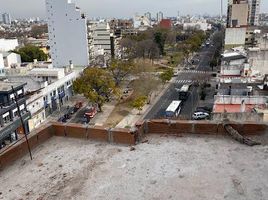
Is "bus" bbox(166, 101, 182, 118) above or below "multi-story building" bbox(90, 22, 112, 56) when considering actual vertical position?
below

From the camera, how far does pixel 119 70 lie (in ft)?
126

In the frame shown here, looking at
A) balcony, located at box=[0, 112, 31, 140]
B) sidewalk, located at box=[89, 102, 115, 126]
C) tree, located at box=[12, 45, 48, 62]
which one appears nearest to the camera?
balcony, located at box=[0, 112, 31, 140]

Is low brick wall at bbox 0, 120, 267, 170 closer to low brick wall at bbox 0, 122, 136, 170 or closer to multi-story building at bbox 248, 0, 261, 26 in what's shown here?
low brick wall at bbox 0, 122, 136, 170

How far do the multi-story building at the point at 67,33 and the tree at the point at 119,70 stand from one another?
23.7 ft

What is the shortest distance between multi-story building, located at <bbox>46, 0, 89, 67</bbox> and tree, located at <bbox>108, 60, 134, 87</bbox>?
284 inches

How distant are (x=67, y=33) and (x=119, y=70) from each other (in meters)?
11.2

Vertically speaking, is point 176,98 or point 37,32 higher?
point 37,32

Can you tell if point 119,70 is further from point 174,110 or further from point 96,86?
point 174,110

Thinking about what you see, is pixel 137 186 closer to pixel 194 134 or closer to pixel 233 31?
pixel 194 134

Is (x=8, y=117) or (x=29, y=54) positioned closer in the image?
(x=8, y=117)

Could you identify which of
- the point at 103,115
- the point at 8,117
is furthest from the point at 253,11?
the point at 8,117

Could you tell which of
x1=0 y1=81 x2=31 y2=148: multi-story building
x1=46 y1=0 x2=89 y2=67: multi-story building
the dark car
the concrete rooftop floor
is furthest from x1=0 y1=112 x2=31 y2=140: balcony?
x1=46 y1=0 x2=89 y2=67: multi-story building

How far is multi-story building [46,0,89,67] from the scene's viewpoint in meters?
42.2

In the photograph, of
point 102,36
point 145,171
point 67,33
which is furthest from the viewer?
point 102,36
